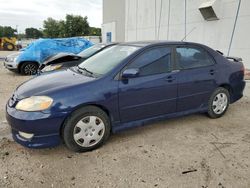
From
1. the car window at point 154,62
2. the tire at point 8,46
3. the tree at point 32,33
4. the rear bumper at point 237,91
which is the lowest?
the rear bumper at point 237,91

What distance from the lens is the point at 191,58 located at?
4270 millimetres

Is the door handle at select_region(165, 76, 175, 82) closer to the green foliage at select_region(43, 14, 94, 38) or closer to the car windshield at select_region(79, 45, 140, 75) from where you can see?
the car windshield at select_region(79, 45, 140, 75)

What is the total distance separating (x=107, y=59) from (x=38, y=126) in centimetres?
157

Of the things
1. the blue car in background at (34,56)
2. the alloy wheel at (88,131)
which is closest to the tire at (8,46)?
the blue car in background at (34,56)

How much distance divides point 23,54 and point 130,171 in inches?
338

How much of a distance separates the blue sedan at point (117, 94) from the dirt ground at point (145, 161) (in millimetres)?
256

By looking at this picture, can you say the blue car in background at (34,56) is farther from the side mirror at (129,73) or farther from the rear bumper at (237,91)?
the rear bumper at (237,91)

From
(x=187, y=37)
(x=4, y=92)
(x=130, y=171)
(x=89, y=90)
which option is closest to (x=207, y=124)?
(x=130, y=171)

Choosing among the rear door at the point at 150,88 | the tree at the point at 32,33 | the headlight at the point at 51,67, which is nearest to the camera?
the rear door at the point at 150,88

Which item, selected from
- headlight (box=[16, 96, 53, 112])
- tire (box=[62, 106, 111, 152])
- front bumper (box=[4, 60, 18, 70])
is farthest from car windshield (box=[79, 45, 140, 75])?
front bumper (box=[4, 60, 18, 70])

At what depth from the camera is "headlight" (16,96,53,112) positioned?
3.09 m

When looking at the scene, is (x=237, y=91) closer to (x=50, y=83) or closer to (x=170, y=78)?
(x=170, y=78)

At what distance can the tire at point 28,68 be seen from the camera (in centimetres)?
1002

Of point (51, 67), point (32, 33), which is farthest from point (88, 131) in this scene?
point (32, 33)
